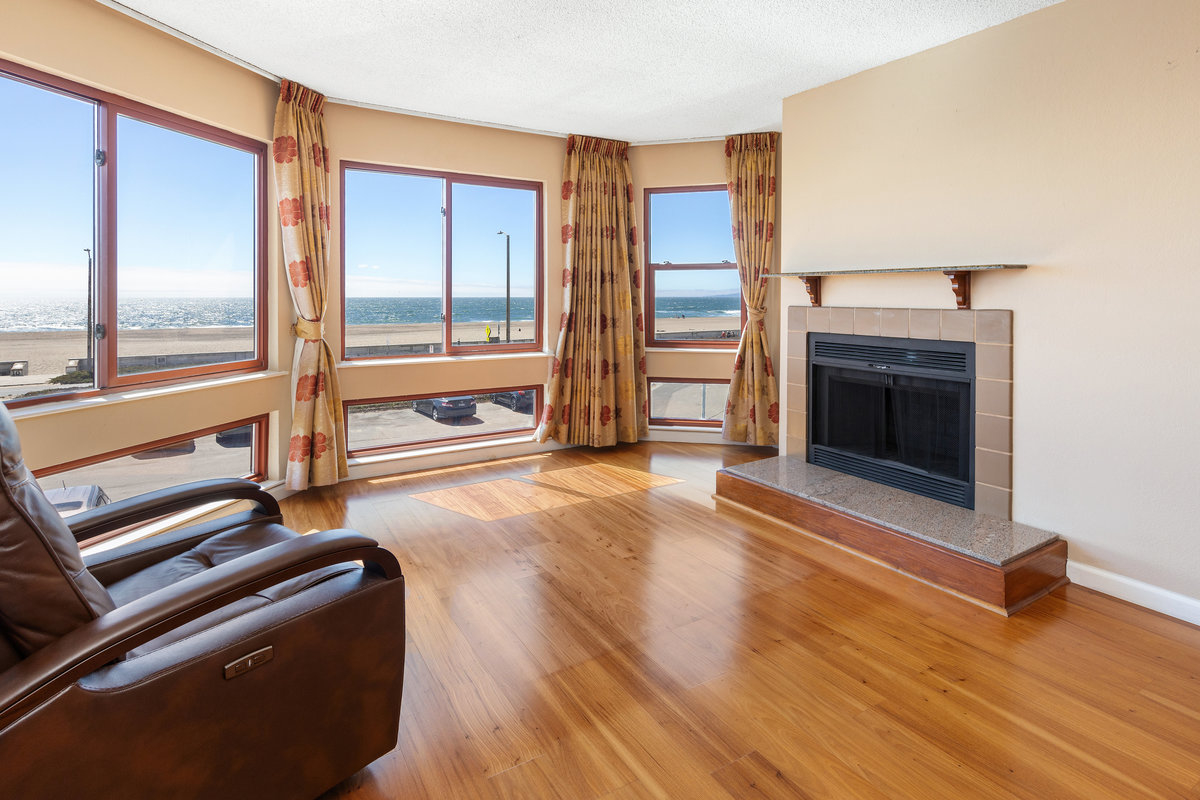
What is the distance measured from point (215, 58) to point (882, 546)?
4.39 metres

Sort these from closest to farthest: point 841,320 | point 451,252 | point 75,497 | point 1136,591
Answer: point 1136,591 → point 75,497 → point 841,320 → point 451,252

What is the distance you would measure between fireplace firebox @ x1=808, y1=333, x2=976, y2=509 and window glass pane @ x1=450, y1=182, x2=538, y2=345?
2.41 meters

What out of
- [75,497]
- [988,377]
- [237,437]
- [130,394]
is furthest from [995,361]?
[75,497]

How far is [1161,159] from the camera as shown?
250cm

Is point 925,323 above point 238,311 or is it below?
below

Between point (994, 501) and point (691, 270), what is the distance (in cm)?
310

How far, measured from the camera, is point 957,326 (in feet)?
10.5

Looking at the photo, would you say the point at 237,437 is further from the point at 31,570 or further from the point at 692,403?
the point at 692,403

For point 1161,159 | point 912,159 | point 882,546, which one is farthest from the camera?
point 912,159

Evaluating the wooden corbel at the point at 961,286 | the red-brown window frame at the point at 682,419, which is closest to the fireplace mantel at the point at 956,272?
the wooden corbel at the point at 961,286

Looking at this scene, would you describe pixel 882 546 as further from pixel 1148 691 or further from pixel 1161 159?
pixel 1161 159

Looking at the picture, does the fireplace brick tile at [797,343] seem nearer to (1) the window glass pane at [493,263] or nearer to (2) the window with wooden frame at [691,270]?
(2) the window with wooden frame at [691,270]

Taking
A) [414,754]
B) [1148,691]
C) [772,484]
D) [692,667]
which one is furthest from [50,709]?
[772,484]

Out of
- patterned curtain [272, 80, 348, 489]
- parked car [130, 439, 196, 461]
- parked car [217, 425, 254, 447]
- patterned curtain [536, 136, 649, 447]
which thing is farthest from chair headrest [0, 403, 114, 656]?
patterned curtain [536, 136, 649, 447]
